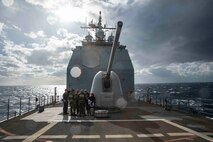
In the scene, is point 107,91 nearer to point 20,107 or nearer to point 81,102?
point 81,102

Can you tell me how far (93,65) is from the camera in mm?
29062

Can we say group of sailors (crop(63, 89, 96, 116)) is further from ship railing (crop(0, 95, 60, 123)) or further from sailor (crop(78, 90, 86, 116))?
ship railing (crop(0, 95, 60, 123))

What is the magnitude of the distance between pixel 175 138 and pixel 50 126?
5.51 m

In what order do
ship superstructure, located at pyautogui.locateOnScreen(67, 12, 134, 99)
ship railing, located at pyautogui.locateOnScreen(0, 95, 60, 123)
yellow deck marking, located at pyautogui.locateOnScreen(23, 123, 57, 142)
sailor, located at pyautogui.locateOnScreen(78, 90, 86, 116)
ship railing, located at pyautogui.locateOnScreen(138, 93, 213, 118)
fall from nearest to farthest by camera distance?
yellow deck marking, located at pyautogui.locateOnScreen(23, 123, 57, 142) → ship railing, located at pyautogui.locateOnScreen(138, 93, 213, 118) → sailor, located at pyautogui.locateOnScreen(78, 90, 86, 116) → ship railing, located at pyautogui.locateOnScreen(0, 95, 60, 123) → ship superstructure, located at pyautogui.locateOnScreen(67, 12, 134, 99)

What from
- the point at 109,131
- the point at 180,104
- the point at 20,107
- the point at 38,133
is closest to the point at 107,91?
the point at 20,107

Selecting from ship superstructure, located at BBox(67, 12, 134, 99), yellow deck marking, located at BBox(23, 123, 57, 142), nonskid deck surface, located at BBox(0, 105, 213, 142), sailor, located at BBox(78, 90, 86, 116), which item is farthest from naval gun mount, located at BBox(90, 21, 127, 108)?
ship superstructure, located at BBox(67, 12, 134, 99)

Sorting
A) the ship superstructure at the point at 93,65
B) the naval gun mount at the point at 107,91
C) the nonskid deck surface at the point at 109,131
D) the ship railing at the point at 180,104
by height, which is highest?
the ship superstructure at the point at 93,65

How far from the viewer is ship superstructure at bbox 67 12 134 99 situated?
93.7ft

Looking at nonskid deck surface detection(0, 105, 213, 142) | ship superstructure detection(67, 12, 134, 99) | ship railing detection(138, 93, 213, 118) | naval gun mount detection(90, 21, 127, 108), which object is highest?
ship superstructure detection(67, 12, 134, 99)

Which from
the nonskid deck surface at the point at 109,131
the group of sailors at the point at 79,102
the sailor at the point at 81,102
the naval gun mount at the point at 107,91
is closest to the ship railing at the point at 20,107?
the group of sailors at the point at 79,102

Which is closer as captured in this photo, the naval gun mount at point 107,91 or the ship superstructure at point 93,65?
the naval gun mount at point 107,91

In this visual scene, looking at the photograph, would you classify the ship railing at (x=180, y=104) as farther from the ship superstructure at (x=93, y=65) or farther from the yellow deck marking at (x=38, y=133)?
the yellow deck marking at (x=38, y=133)

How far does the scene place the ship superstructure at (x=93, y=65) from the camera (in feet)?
93.7

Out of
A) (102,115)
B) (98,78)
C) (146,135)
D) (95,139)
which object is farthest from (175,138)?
(98,78)
